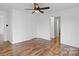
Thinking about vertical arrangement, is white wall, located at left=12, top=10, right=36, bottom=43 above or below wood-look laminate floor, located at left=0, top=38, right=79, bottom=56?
above

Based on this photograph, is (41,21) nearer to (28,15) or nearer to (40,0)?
(28,15)

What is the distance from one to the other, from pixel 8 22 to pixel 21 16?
0.77 m

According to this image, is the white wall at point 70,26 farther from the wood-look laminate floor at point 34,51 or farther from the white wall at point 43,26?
the white wall at point 43,26

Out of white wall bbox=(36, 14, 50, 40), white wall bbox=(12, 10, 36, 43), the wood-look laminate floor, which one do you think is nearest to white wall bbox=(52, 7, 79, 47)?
the wood-look laminate floor

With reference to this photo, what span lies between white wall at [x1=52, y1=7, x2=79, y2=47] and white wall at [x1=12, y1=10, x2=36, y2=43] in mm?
1706

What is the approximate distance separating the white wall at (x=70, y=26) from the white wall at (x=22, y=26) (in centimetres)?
171

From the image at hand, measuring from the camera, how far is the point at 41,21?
18.1 feet

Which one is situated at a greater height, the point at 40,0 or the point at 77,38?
the point at 40,0

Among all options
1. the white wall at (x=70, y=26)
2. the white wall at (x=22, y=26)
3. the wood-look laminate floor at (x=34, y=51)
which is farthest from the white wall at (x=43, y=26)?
the wood-look laminate floor at (x=34, y=51)

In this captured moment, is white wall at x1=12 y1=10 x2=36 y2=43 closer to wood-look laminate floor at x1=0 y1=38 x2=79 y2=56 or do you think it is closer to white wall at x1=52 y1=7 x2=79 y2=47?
wood-look laminate floor at x1=0 y1=38 x2=79 y2=56

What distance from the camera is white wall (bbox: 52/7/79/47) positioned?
376cm

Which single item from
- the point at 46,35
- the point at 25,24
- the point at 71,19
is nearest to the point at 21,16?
the point at 25,24

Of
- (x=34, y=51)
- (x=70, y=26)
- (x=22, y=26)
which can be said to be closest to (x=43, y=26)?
(x=22, y=26)

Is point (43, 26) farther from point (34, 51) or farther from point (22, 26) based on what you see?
point (34, 51)
